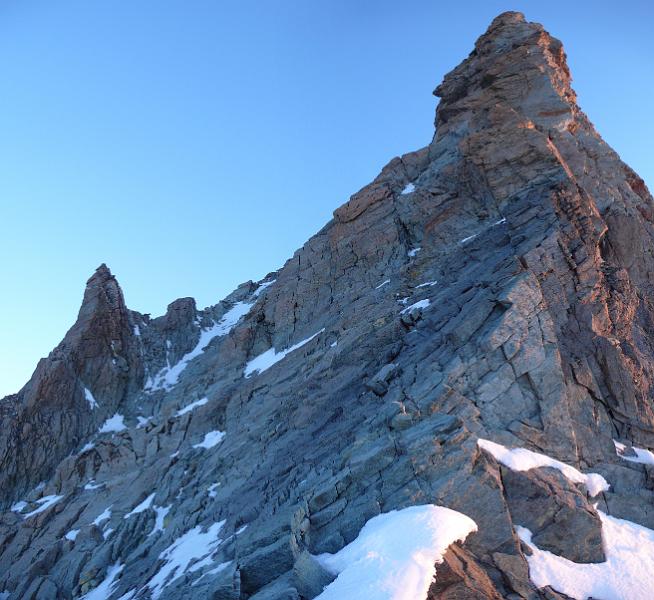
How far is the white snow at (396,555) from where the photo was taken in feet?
44.3

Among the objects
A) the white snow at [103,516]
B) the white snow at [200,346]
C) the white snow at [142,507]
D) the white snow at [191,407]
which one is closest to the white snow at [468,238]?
the white snow at [191,407]

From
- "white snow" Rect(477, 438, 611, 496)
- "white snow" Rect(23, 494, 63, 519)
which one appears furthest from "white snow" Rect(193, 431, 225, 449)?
"white snow" Rect(477, 438, 611, 496)

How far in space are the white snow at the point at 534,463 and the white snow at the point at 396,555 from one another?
3.64 metres

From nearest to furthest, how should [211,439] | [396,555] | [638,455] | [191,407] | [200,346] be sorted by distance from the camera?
[396,555]
[638,455]
[211,439]
[191,407]
[200,346]

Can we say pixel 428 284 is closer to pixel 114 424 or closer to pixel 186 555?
pixel 186 555

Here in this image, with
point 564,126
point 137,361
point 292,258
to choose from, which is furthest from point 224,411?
point 564,126

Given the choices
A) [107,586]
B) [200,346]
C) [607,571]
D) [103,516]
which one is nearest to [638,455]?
[607,571]

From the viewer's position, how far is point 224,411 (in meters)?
41.4

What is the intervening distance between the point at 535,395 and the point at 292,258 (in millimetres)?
32166

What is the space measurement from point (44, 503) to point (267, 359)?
70.4 ft

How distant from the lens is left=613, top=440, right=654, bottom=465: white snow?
2181 centimetres

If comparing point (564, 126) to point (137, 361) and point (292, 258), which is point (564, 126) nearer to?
point (292, 258)

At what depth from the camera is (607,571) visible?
57.6 feet

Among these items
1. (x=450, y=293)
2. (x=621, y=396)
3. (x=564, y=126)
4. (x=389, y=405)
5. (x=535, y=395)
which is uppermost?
(x=564, y=126)
